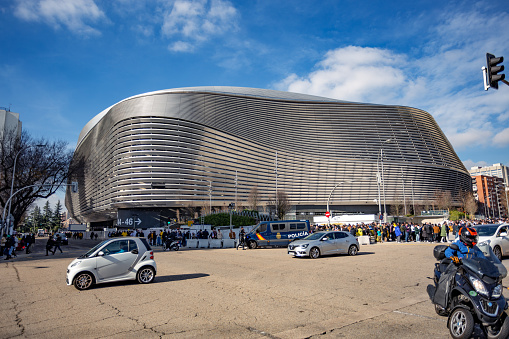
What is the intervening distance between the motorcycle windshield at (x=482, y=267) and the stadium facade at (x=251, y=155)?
6730cm

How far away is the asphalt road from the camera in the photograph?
5.60 meters

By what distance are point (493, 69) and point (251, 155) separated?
283 ft

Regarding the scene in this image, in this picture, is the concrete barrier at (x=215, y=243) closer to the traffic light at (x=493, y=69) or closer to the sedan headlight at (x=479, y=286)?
the traffic light at (x=493, y=69)

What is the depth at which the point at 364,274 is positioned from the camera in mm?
11406

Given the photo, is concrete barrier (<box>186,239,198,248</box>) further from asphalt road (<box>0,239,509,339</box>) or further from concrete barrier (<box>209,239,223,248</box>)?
asphalt road (<box>0,239,509,339</box>)

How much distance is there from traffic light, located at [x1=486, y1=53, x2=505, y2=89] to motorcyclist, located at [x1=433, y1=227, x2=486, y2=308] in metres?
6.20

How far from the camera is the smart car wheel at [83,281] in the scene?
9.83 m

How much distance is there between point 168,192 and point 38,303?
72.3 m

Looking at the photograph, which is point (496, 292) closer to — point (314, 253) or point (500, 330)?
point (500, 330)

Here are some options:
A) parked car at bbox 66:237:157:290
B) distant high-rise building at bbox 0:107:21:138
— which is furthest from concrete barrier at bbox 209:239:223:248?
distant high-rise building at bbox 0:107:21:138

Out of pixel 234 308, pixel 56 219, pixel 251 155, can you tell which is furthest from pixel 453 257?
pixel 56 219

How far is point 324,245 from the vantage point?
57.9ft

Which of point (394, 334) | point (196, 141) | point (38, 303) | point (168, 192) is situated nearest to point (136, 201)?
point (168, 192)

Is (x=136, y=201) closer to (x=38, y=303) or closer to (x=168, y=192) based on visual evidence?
(x=168, y=192)
